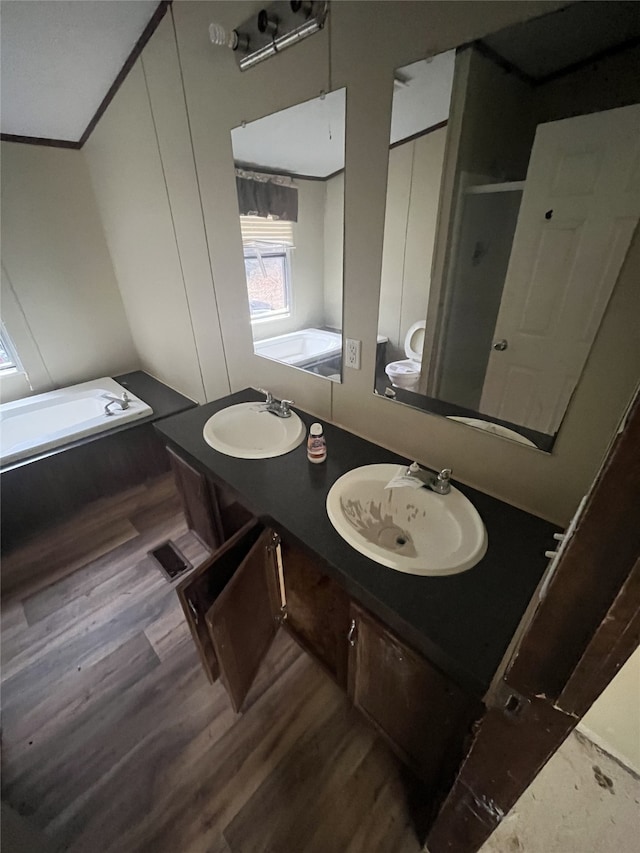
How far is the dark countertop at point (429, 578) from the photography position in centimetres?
69

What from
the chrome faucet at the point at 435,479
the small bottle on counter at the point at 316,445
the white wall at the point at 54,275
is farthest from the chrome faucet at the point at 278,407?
the white wall at the point at 54,275

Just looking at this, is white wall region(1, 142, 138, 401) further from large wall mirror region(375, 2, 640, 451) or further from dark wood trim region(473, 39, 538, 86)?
dark wood trim region(473, 39, 538, 86)

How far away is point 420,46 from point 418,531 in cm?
127

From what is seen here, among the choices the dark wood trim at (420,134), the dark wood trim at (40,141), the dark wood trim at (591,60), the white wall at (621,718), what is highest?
the dark wood trim at (40,141)

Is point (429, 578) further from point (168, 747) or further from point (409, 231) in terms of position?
point (168, 747)

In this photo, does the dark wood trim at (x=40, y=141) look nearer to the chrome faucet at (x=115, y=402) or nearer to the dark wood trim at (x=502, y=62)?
the chrome faucet at (x=115, y=402)

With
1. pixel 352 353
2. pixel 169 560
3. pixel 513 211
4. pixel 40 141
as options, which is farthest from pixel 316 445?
pixel 40 141

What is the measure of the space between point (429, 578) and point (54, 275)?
3030 mm

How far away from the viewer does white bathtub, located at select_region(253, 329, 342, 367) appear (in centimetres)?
136

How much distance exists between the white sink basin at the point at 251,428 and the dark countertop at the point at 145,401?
899mm

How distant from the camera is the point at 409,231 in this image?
1006mm

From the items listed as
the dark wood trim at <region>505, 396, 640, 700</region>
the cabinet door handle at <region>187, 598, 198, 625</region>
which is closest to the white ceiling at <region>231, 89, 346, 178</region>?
the dark wood trim at <region>505, 396, 640, 700</region>

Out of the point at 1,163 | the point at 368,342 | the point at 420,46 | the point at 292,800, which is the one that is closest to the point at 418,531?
the point at 368,342

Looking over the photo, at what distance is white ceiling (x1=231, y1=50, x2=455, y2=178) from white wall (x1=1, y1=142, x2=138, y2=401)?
175 cm
